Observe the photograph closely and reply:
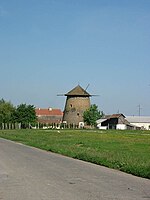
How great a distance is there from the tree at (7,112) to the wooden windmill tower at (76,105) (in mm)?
16746

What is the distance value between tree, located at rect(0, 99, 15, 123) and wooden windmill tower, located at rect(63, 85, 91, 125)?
1675 cm

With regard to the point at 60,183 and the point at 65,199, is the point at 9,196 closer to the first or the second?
the point at 65,199

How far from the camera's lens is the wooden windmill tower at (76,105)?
14362cm

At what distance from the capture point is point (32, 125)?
137 meters

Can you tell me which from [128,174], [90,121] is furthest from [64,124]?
[128,174]

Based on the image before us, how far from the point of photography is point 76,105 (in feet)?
476

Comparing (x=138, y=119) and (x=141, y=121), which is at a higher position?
(x=138, y=119)

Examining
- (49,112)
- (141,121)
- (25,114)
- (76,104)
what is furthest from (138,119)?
(25,114)

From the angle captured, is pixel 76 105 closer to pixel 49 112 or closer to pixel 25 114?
pixel 25 114

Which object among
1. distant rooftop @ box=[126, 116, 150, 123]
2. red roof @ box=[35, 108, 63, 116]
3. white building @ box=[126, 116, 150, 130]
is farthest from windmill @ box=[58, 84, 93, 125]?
red roof @ box=[35, 108, 63, 116]

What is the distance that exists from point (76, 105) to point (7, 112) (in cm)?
2100

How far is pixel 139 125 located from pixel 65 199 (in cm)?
16925

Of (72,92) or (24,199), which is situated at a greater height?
(72,92)

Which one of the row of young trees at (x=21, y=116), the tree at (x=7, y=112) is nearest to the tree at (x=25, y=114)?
the row of young trees at (x=21, y=116)
